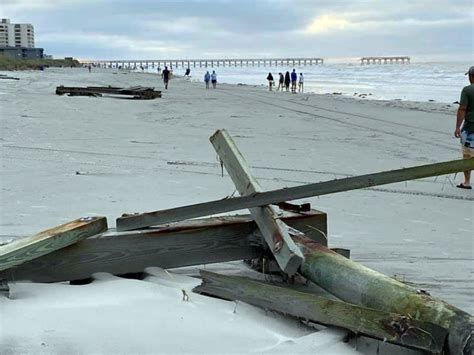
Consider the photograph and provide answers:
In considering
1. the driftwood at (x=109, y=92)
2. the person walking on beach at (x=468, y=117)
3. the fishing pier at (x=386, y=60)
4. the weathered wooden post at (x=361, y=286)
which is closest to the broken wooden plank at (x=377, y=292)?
the weathered wooden post at (x=361, y=286)

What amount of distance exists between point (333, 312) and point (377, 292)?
0.28 metres

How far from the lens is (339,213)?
643 centimetres

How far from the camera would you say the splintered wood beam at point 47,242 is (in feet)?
11.3

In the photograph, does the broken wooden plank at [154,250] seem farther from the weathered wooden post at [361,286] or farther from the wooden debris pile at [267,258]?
the weathered wooden post at [361,286]

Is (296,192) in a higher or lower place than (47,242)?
higher

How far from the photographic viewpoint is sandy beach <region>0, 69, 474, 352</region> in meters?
5.20

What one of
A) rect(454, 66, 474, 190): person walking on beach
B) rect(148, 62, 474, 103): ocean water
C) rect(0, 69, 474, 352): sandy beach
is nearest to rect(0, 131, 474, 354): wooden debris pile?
rect(0, 69, 474, 352): sandy beach

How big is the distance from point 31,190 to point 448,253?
4540 mm

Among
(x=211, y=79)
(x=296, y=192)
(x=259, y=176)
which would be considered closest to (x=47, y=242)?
(x=296, y=192)

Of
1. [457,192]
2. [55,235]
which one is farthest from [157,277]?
[457,192]

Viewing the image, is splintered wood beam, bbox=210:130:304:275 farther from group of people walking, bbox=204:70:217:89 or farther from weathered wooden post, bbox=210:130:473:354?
group of people walking, bbox=204:70:217:89

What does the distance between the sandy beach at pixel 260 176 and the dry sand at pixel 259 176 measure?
0.02m

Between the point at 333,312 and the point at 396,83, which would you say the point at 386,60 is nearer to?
the point at 396,83

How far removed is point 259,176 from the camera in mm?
8430
